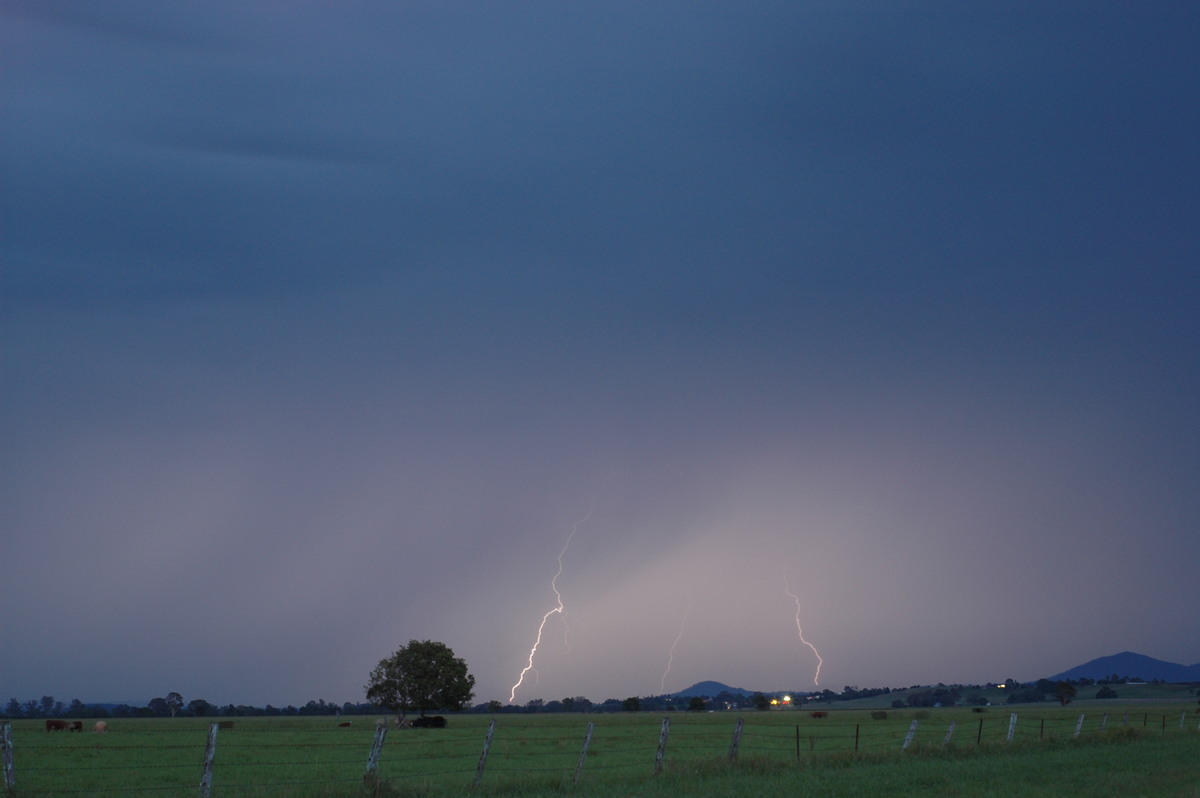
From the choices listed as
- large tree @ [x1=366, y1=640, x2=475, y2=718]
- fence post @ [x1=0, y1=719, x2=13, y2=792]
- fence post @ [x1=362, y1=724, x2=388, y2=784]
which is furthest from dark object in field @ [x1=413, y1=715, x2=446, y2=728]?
fence post @ [x1=0, y1=719, x2=13, y2=792]

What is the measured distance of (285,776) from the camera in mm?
29609

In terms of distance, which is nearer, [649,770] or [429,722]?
[649,770]

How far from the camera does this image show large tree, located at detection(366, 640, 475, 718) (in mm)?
86812

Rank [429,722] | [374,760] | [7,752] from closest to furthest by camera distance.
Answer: [7,752] < [374,760] < [429,722]

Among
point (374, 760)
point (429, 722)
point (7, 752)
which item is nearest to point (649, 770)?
point (374, 760)

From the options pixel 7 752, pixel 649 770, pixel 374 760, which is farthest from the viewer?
pixel 649 770

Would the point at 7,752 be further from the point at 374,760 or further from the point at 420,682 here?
the point at 420,682

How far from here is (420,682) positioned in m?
86.7

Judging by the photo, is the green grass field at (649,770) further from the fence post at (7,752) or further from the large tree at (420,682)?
the large tree at (420,682)

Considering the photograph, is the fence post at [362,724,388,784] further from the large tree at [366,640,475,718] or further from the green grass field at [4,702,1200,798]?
the large tree at [366,640,475,718]

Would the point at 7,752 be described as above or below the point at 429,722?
below

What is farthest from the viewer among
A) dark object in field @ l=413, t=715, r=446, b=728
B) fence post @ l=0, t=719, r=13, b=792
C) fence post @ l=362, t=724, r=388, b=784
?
dark object in field @ l=413, t=715, r=446, b=728

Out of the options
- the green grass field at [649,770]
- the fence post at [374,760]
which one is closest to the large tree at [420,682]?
the green grass field at [649,770]

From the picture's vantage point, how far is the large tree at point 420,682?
86812 mm
